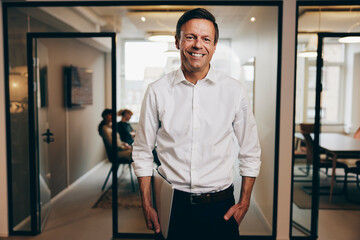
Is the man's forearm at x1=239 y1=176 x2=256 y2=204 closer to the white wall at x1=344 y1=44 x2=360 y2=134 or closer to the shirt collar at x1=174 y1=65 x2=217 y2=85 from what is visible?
the shirt collar at x1=174 y1=65 x2=217 y2=85

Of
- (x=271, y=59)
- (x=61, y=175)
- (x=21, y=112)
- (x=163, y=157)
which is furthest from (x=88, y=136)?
(x=163, y=157)

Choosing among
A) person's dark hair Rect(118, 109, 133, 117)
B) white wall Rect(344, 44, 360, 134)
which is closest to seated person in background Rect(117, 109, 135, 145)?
person's dark hair Rect(118, 109, 133, 117)

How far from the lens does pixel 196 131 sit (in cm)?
120

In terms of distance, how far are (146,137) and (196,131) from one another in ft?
0.68

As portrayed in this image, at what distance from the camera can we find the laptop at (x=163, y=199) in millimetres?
1188

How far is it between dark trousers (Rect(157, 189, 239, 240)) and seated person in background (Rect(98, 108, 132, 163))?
1461 mm

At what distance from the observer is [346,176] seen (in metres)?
2.85

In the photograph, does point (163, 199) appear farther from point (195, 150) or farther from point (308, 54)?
point (308, 54)

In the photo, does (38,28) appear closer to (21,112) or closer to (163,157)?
(21,112)

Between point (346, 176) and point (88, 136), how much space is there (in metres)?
3.00

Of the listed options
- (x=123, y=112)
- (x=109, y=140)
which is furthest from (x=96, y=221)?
(x=123, y=112)

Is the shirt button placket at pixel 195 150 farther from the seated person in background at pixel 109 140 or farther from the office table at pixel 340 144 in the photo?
the office table at pixel 340 144

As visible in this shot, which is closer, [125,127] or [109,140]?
[125,127]

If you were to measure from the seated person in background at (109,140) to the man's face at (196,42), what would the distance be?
61.7 inches
